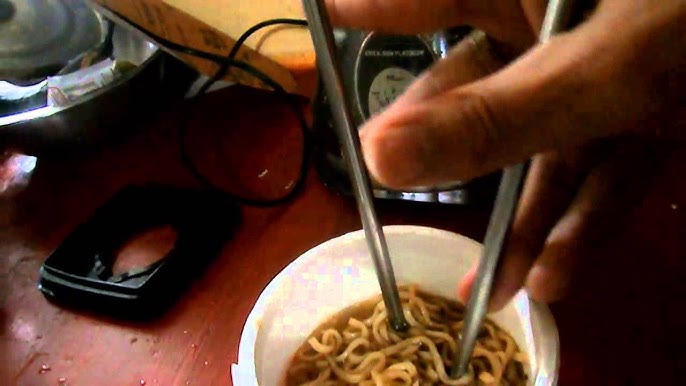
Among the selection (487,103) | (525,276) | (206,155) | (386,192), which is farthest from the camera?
(206,155)

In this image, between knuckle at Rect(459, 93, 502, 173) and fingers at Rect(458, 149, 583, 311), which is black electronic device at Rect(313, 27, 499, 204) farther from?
knuckle at Rect(459, 93, 502, 173)

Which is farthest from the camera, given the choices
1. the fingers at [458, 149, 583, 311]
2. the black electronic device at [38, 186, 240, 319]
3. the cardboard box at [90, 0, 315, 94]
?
the cardboard box at [90, 0, 315, 94]

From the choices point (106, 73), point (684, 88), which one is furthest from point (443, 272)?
point (106, 73)

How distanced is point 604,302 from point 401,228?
0.15 m

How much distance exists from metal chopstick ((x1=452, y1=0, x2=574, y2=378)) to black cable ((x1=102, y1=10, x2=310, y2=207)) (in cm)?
23

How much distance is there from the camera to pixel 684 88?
0.29 m

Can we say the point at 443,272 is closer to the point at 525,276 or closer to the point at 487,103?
the point at 525,276

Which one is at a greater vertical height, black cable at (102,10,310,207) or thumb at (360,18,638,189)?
thumb at (360,18,638,189)

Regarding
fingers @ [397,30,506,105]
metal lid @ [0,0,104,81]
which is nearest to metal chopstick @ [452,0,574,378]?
fingers @ [397,30,506,105]

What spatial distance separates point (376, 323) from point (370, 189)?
5.7 inches

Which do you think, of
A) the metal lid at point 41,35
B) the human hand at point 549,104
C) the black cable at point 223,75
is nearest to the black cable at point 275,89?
the black cable at point 223,75

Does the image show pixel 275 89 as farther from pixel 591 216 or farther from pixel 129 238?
pixel 591 216

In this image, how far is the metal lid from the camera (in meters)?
0.70

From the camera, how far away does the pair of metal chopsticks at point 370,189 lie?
306mm
